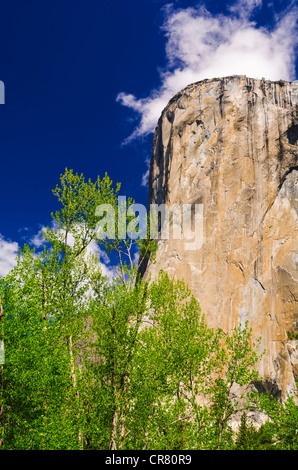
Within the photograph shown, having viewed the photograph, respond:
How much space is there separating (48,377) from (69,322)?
3.62 meters

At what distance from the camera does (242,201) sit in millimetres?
49844

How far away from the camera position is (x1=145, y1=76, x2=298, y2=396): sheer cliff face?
145ft

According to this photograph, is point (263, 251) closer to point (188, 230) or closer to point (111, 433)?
point (188, 230)

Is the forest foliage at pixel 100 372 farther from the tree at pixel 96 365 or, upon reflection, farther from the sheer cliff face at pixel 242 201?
the sheer cliff face at pixel 242 201
